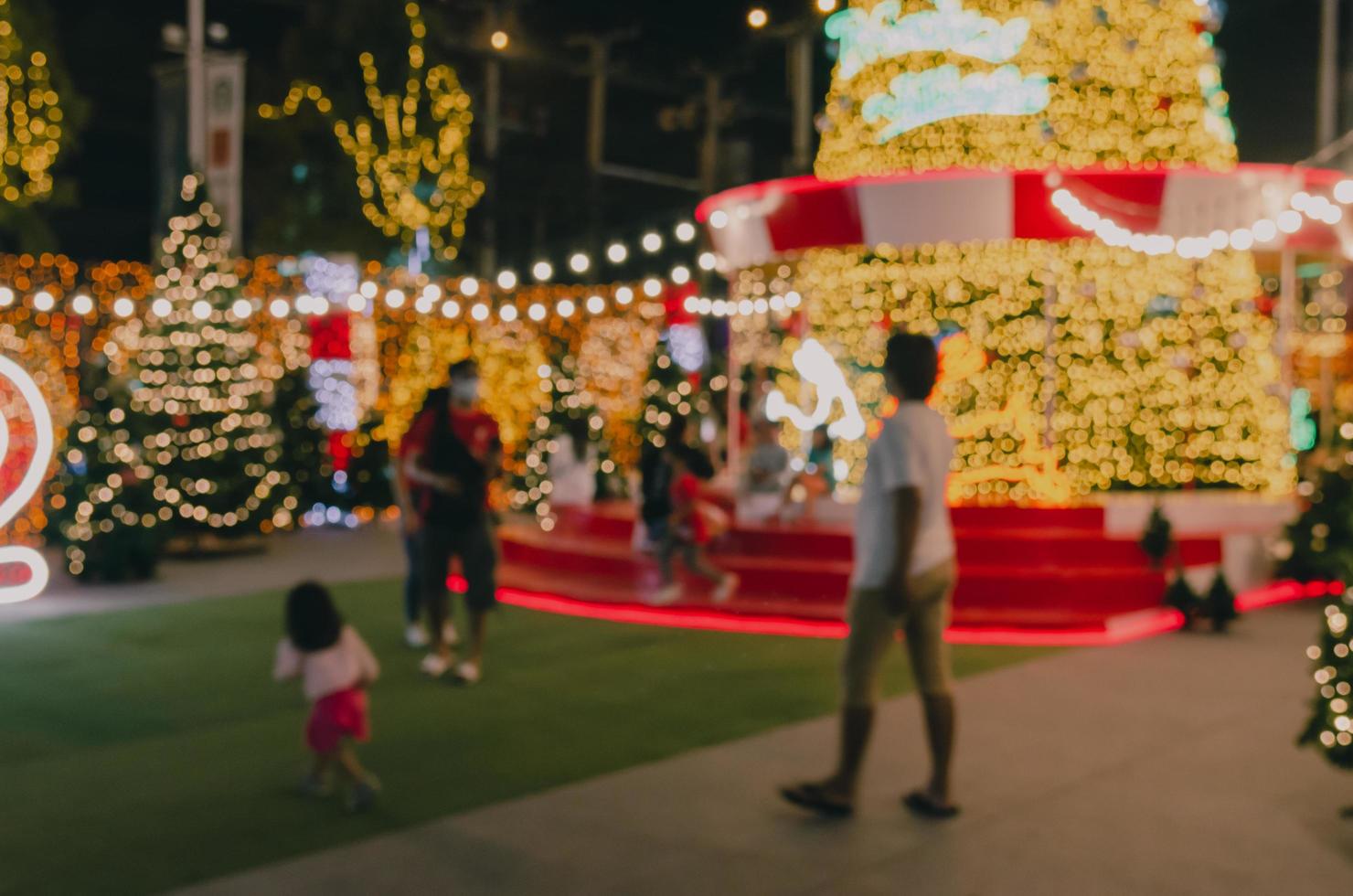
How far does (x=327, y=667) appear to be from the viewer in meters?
5.55

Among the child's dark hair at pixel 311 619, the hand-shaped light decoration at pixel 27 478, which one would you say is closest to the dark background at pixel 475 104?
the hand-shaped light decoration at pixel 27 478

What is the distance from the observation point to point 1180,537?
11.7 meters

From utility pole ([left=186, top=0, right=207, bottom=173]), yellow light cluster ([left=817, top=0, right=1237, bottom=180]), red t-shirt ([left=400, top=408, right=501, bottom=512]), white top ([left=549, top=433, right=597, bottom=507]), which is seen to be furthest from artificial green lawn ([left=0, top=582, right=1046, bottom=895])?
utility pole ([left=186, top=0, right=207, bottom=173])

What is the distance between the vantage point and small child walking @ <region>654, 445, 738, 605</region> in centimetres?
1096

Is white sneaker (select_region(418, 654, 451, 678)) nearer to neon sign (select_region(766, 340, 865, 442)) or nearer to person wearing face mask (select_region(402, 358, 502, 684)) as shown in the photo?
person wearing face mask (select_region(402, 358, 502, 684))

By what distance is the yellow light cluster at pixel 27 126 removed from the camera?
22297 mm

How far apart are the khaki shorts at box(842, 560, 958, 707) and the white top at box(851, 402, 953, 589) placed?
0.21 ft

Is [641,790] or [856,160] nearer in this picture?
[641,790]

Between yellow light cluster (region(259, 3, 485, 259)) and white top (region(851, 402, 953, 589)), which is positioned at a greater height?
yellow light cluster (region(259, 3, 485, 259))

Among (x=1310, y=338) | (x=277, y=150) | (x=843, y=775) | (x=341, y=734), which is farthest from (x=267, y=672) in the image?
(x=277, y=150)

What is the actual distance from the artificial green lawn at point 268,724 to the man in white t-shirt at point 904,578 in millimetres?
1387

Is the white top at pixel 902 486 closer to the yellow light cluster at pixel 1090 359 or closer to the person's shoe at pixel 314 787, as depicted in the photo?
the person's shoe at pixel 314 787

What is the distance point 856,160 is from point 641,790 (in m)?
9.38

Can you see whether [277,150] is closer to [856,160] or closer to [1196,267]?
[856,160]
